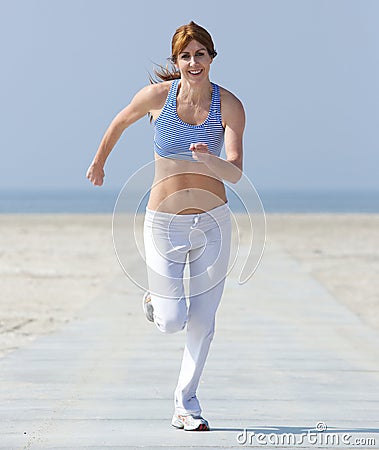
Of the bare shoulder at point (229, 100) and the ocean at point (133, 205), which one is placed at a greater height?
the bare shoulder at point (229, 100)

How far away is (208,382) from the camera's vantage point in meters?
6.76

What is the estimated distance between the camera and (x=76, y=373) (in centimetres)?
718

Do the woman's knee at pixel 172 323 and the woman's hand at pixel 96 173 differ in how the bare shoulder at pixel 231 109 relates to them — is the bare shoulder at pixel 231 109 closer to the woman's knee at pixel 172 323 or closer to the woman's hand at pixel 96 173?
the woman's hand at pixel 96 173

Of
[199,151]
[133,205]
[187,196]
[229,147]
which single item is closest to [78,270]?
[133,205]

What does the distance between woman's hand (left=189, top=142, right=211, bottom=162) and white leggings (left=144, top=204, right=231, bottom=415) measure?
45 centimetres

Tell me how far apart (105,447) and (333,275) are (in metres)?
12.6

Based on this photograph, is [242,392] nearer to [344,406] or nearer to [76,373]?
[344,406]

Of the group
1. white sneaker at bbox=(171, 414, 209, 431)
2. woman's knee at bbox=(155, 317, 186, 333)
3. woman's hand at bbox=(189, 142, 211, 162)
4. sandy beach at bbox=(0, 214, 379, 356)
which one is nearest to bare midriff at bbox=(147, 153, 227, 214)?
woman's hand at bbox=(189, 142, 211, 162)

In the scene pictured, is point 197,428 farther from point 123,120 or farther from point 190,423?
point 123,120

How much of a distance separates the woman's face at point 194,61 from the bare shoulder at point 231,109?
0.15 m

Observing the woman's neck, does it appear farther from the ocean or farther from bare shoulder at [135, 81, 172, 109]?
the ocean

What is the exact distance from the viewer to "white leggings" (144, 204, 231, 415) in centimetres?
503

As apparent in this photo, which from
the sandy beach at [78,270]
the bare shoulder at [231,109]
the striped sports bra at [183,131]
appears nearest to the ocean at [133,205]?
the striped sports bra at [183,131]

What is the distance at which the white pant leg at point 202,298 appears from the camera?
16.6ft
